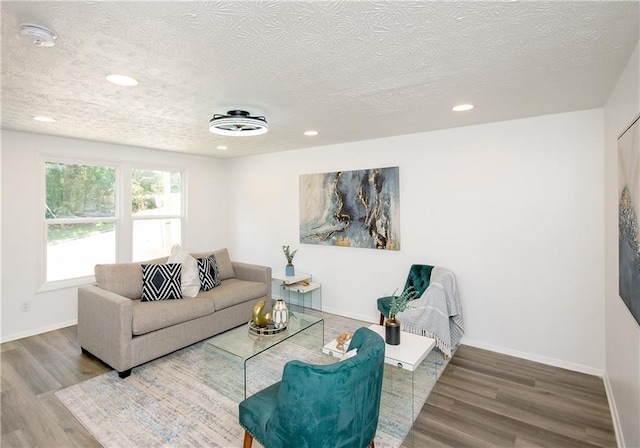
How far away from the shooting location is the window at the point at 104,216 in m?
4.07

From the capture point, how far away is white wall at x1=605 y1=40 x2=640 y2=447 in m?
1.78

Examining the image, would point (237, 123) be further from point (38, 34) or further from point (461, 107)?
point (461, 107)

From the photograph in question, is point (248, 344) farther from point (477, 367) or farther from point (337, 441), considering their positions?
point (477, 367)

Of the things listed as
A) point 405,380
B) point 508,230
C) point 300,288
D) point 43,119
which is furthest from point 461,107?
point 43,119

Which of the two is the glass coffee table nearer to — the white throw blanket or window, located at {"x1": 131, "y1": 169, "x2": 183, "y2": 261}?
the white throw blanket

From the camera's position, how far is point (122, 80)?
2.17 metres

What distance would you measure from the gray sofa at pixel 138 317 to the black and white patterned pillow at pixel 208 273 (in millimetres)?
81

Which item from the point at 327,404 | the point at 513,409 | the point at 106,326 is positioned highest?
the point at 327,404

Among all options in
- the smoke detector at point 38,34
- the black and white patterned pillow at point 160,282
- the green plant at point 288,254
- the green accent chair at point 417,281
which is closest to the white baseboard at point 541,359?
the green accent chair at point 417,281

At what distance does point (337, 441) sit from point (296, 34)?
192 cm

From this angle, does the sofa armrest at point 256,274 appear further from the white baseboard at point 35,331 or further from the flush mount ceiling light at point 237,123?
the white baseboard at point 35,331

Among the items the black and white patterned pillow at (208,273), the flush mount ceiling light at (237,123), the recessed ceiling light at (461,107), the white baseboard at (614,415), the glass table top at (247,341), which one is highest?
the recessed ceiling light at (461,107)

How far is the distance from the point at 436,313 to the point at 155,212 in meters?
4.30

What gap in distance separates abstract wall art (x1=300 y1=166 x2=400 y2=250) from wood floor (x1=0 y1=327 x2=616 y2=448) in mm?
1634
